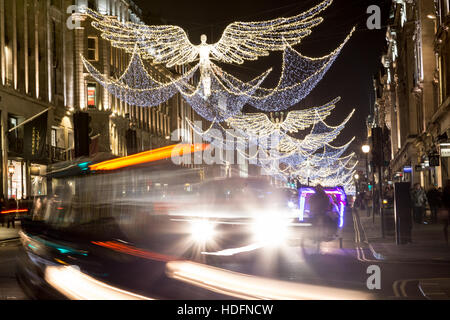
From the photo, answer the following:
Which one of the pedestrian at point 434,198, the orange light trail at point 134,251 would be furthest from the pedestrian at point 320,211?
the orange light trail at point 134,251

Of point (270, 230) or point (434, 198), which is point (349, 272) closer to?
point (270, 230)

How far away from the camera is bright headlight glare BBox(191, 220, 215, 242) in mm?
20839

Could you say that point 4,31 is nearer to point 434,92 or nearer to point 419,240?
point 434,92

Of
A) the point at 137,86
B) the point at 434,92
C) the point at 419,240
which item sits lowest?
the point at 419,240

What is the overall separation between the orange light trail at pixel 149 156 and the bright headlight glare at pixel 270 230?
4335mm

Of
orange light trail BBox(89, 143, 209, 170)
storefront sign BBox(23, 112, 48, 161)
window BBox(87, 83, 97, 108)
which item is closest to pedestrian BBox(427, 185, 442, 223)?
orange light trail BBox(89, 143, 209, 170)

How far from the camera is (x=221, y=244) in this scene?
18.2 metres

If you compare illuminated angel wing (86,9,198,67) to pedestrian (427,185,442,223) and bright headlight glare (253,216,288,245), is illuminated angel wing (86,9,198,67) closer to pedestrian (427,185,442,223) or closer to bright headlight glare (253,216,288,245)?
bright headlight glare (253,216,288,245)

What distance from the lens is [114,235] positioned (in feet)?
26.4

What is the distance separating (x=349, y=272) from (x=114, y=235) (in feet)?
16.8

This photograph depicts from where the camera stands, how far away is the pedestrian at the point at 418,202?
25573mm

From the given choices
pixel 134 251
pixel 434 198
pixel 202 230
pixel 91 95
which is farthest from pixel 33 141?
pixel 134 251

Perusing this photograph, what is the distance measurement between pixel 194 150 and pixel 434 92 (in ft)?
87.0
